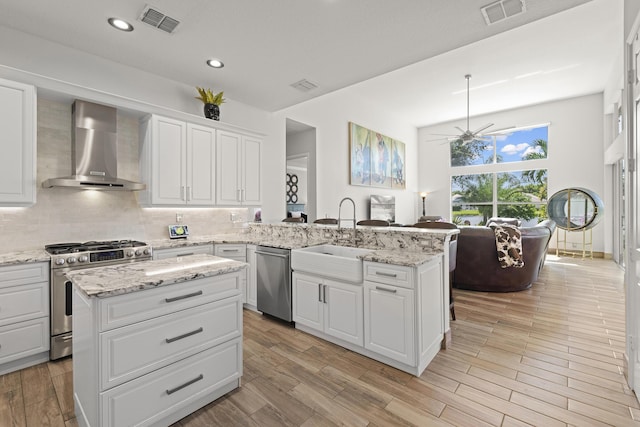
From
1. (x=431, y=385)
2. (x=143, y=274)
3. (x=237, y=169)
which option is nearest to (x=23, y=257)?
(x=143, y=274)

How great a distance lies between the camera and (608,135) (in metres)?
6.46

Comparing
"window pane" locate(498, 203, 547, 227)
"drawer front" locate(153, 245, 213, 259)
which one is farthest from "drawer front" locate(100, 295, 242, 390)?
"window pane" locate(498, 203, 547, 227)

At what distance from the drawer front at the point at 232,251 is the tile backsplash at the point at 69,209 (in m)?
0.75

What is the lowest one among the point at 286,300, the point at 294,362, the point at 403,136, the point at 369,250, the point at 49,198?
the point at 294,362

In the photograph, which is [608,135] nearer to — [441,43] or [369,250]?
[441,43]

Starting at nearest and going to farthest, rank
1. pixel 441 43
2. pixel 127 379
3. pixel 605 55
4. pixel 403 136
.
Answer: pixel 127 379, pixel 441 43, pixel 605 55, pixel 403 136

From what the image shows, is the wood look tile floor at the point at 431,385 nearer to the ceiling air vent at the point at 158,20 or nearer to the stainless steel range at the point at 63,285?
the stainless steel range at the point at 63,285

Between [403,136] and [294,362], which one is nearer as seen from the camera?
[294,362]

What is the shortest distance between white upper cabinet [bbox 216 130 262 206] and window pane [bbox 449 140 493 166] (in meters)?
6.64

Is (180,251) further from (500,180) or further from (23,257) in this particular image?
(500,180)

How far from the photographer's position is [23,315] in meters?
2.31

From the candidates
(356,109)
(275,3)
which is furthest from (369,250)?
(356,109)

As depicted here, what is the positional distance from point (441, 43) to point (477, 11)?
0.45 m

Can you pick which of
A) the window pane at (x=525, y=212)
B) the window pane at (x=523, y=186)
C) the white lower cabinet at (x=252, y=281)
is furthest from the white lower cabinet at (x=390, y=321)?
the window pane at (x=523, y=186)
